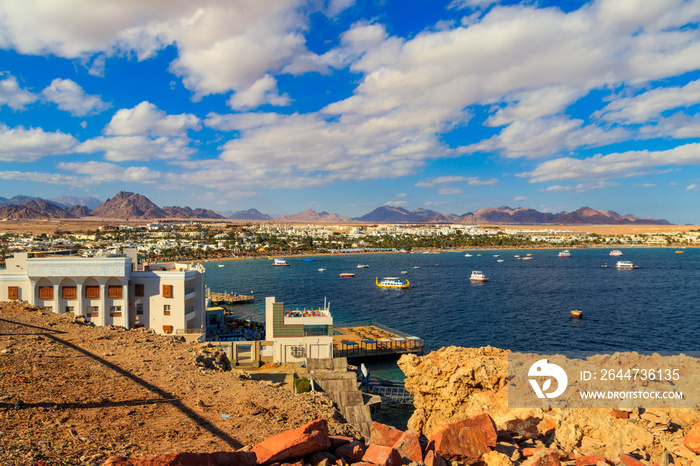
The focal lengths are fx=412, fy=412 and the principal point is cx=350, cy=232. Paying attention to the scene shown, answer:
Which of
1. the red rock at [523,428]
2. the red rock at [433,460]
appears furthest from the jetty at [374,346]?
the red rock at [433,460]

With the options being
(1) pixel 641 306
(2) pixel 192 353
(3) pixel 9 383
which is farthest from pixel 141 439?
(1) pixel 641 306

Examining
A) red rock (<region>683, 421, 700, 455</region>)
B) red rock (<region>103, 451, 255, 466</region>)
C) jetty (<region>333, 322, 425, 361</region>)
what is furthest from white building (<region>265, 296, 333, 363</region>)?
red rock (<region>103, 451, 255, 466</region>)

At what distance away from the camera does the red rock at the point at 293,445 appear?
538 centimetres

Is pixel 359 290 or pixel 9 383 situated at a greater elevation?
pixel 9 383

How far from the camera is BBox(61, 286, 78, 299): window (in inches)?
1034

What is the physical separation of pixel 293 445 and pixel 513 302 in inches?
2230

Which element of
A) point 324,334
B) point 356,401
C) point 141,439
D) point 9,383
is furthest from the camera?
point 324,334

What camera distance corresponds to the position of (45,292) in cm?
2614

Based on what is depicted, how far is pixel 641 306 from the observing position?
172ft

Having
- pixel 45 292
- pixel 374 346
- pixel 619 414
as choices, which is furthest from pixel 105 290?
pixel 619 414

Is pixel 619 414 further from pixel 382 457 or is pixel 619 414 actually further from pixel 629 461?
pixel 382 457

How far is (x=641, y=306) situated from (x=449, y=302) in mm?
23831

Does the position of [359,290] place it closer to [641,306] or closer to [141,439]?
[641,306]

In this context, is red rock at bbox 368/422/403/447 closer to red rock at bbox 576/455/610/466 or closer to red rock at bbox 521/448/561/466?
red rock at bbox 521/448/561/466
